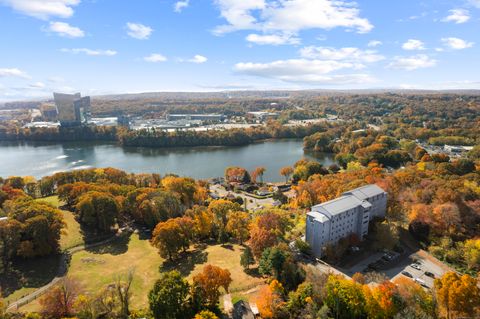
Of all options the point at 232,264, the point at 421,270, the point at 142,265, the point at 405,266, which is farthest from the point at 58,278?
the point at 421,270

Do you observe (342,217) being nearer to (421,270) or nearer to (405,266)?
(405,266)

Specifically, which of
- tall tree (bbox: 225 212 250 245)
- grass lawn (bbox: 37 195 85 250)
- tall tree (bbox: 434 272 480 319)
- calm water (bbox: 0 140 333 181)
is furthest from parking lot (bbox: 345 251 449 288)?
calm water (bbox: 0 140 333 181)

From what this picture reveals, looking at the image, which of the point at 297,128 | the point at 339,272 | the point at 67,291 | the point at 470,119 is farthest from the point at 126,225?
the point at 470,119

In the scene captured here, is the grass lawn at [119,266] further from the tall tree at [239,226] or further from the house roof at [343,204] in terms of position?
the house roof at [343,204]

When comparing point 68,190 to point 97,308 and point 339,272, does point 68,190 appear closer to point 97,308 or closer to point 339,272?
point 97,308

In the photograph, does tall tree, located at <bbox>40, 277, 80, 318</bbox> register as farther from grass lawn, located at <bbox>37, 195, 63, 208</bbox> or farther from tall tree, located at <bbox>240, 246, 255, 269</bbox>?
grass lawn, located at <bbox>37, 195, 63, 208</bbox>
